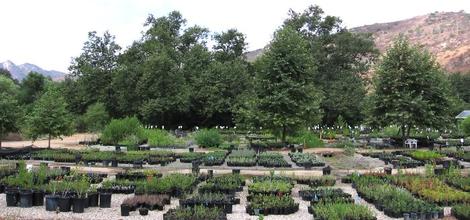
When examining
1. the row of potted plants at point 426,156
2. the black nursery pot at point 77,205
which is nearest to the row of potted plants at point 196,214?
the black nursery pot at point 77,205

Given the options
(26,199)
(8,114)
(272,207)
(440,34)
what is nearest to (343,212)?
(272,207)

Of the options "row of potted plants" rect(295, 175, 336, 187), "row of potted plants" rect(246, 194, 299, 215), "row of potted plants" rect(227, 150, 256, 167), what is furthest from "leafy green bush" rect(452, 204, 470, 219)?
"row of potted plants" rect(227, 150, 256, 167)

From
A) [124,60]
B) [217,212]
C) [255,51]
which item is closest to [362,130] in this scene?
[124,60]

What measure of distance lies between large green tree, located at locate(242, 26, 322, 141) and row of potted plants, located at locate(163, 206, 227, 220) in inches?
745

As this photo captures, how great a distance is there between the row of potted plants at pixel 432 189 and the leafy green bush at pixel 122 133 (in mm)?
19035

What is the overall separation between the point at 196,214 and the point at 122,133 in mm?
22457

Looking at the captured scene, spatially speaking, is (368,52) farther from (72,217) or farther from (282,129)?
(72,217)

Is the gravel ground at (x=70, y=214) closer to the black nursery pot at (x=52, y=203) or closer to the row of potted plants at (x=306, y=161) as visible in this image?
the black nursery pot at (x=52, y=203)

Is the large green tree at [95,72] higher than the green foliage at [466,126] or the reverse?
higher

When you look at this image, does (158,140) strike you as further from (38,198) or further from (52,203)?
(52,203)

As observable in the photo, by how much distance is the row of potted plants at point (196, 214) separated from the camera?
10.4m

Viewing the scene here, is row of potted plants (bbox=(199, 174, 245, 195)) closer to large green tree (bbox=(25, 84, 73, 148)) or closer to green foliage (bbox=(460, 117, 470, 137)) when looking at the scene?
large green tree (bbox=(25, 84, 73, 148))

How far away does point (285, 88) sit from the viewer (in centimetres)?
3058

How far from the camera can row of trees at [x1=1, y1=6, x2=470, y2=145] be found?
30.9m
